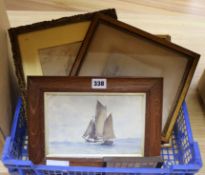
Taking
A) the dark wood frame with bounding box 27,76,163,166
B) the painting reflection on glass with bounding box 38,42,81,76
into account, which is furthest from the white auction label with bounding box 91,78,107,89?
the painting reflection on glass with bounding box 38,42,81,76

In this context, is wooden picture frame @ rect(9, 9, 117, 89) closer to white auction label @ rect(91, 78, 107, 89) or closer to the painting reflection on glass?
the painting reflection on glass

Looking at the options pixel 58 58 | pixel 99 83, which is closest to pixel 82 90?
pixel 99 83

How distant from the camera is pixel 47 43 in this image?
78 centimetres

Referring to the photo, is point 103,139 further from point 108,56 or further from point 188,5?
point 188,5

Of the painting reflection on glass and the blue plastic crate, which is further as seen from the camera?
the painting reflection on glass

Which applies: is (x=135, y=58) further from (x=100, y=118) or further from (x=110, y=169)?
(x=110, y=169)

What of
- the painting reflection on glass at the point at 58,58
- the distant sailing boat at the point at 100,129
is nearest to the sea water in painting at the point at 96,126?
the distant sailing boat at the point at 100,129

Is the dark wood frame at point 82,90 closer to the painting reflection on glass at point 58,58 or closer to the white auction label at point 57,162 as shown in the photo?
Result: the white auction label at point 57,162

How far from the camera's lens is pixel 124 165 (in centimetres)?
66

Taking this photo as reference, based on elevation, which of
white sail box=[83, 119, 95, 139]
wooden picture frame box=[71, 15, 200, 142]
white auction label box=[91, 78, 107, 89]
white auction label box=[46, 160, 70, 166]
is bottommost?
white auction label box=[46, 160, 70, 166]

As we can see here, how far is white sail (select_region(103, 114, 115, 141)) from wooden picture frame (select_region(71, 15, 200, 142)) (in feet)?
0.39

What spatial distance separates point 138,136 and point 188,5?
2.46ft

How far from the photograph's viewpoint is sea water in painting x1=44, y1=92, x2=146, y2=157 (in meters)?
0.69

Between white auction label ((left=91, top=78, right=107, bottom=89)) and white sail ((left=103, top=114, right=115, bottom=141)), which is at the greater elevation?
white auction label ((left=91, top=78, right=107, bottom=89))
